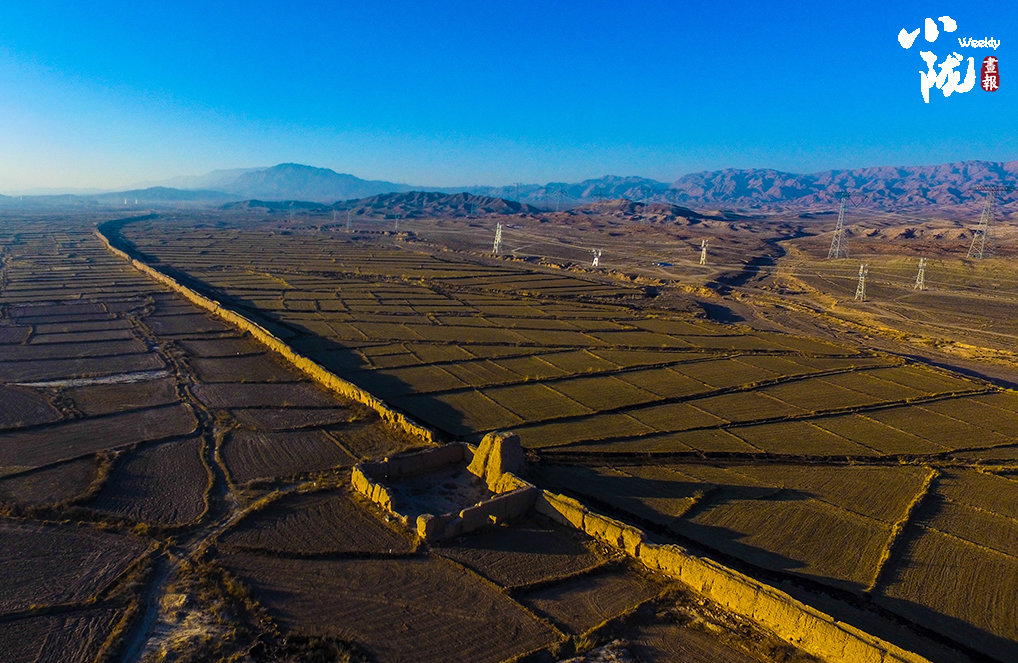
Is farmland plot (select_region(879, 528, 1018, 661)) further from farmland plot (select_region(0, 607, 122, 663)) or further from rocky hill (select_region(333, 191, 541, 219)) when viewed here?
rocky hill (select_region(333, 191, 541, 219))

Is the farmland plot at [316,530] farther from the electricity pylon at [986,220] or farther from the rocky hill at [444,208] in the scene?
the rocky hill at [444,208]

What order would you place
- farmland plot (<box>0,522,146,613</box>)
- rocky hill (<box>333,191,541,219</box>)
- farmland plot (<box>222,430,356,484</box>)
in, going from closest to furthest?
farmland plot (<box>0,522,146,613</box>)
farmland plot (<box>222,430,356,484</box>)
rocky hill (<box>333,191,541,219</box>)

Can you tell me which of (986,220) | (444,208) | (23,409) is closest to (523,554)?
(23,409)

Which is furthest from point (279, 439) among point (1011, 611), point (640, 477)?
point (1011, 611)

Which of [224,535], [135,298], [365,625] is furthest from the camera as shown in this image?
[135,298]

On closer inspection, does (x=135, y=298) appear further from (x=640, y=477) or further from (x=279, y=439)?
(x=640, y=477)

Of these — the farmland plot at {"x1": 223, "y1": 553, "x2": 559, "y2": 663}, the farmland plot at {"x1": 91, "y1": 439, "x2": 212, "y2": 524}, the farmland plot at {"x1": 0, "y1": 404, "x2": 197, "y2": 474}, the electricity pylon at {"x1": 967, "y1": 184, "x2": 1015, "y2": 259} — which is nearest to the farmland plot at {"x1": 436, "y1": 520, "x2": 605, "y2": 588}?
the farmland plot at {"x1": 223, "y1": 553, "x2": 559, "y2": 663}

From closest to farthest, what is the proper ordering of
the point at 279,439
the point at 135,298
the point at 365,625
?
the point at 365,625
the point at 279,439
the point at 135,298

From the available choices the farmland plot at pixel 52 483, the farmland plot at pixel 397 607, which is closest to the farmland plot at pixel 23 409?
the farmland plot at pixel 52 483
